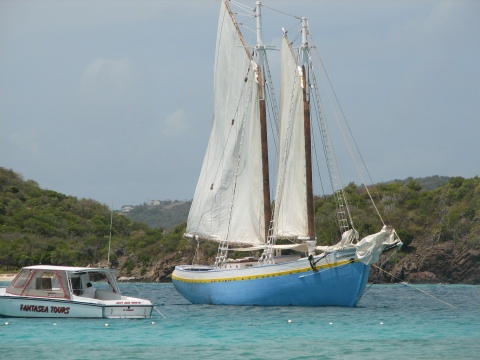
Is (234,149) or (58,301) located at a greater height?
(234,149)

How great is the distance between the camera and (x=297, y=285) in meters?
47.8

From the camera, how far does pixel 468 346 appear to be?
31797mm

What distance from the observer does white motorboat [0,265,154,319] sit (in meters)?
38.9

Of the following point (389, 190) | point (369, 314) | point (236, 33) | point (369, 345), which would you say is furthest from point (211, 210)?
point (389, 190)

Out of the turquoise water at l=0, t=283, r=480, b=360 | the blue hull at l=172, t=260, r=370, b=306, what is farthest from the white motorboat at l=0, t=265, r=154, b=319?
the blue hull at l=172, t=260, r=370, b=306

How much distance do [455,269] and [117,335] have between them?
2215 inches

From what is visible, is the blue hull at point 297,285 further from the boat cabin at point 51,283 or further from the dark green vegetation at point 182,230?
the dark green vegetation at point 182,230

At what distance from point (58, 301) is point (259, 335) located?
929 cm

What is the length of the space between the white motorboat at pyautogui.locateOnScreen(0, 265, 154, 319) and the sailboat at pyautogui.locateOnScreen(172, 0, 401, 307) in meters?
10.8

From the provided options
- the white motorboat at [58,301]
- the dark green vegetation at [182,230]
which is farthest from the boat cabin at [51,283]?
the dark green vegetation at [182,230]

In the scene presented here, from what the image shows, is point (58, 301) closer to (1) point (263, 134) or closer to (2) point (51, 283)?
(2) point (51, 283)

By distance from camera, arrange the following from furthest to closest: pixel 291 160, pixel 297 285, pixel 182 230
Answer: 1. pixel 182 230
2. pixel 291 160
3. pixel 297 285

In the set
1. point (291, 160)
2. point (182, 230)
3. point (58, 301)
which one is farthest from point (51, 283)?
point (182, 230)

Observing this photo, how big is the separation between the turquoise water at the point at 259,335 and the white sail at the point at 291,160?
633cm
